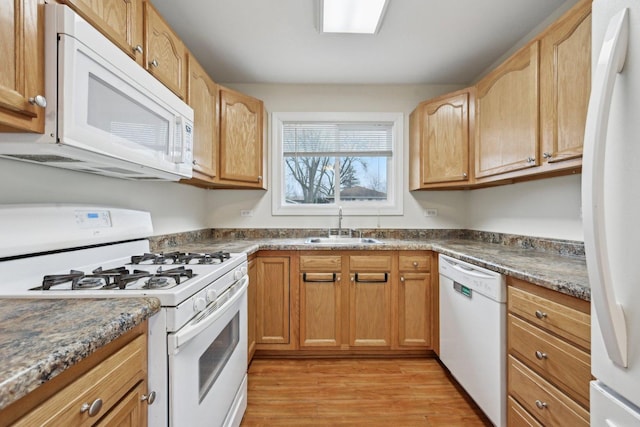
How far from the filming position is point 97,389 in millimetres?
619

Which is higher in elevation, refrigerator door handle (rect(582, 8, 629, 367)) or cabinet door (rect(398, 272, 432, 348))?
refrigerator door handle (rect(582, 8, 629, 367))

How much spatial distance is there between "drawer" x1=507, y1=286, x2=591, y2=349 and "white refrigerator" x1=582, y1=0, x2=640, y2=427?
41 cm

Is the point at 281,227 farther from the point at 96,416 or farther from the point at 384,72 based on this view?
the point at 96,416

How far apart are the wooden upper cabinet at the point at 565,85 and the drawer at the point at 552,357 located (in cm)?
82

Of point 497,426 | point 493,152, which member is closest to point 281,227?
point 493,152

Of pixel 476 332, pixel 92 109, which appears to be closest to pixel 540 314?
pixel 476 332

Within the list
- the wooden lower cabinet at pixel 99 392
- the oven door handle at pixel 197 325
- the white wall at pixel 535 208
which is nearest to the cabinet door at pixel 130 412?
the wooden lower cabinet at pixel 99 392

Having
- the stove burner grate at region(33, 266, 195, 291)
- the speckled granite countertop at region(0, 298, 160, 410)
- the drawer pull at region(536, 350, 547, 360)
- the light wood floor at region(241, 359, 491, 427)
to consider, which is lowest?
the light wood floor at region(241, 359, 491, 427)

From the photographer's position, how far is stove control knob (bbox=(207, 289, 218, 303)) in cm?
109

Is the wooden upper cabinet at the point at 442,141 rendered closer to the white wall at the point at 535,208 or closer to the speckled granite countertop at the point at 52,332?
the white wall at the point at 535,208

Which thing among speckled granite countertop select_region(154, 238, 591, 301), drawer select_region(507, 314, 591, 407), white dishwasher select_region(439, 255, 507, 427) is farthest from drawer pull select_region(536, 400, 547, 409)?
speckled granite countertop select_region(154, 238, 591, 301)

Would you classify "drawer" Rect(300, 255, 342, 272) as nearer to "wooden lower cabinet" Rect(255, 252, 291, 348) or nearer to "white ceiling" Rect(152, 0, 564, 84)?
"wooden lower cabinet" Rect(255, 252, 291, 348)

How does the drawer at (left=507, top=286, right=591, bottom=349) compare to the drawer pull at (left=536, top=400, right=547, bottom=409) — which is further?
the drawer pull at (left=536, top=400, right=547, bottom=409)

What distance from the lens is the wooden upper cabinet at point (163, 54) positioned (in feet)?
4.33
